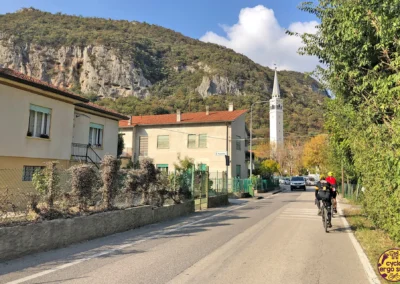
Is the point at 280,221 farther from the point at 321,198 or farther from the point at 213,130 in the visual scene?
the point at 213,130

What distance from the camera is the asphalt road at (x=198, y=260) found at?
17.7ft

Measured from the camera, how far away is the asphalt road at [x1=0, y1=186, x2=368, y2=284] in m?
5.40

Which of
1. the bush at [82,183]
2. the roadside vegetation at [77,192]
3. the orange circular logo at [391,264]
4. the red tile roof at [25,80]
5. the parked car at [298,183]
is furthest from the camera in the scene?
the parked car at [298,183]

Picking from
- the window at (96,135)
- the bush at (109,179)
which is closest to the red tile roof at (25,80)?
the window at (96,135)

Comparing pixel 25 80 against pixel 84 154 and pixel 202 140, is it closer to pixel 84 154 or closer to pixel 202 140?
pixel 84 154

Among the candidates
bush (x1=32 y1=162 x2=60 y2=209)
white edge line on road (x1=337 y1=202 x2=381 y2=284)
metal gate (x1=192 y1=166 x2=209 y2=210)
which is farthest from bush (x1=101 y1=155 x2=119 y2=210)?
metal gate (x1=192 y1=166 x2=209 y2=210)

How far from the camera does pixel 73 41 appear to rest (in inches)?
4476

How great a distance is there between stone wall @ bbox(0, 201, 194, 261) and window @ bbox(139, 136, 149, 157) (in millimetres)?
26522

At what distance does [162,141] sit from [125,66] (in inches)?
3277

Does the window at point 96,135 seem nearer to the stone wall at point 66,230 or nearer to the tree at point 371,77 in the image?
the stone wall at point 66,230

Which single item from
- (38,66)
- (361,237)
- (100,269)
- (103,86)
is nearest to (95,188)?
(100,269)

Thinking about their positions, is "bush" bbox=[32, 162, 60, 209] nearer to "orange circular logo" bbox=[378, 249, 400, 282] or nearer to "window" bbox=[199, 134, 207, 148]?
"orange circular logo" bbox=[378, 249, 400, 282]

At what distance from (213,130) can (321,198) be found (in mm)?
25478

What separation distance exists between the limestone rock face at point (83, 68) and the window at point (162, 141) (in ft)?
222
